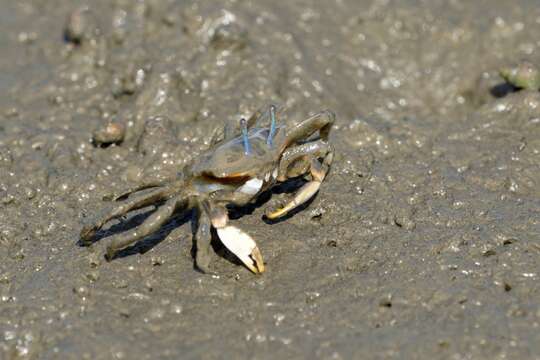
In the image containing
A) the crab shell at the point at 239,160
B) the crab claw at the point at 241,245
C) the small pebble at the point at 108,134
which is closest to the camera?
the crab claw at the point at 241,245

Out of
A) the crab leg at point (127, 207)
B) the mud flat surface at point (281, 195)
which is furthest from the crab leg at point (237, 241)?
the crab leg at point (127, 207)

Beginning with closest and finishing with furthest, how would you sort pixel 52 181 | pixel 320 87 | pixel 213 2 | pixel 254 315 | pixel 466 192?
pixel 254 315
pixel 466 192
pixel 52 181
pixel 320 87
pixel 213 2

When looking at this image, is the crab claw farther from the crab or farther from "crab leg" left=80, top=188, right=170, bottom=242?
"crab leg" left=80, top=188, right=170, bottom=242

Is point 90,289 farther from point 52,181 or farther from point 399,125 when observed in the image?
point 399,125

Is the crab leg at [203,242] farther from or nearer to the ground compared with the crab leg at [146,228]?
nearer to the ground

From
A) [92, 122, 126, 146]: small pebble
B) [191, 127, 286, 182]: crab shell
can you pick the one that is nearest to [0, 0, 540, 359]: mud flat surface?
[92, 122, 126, 146]: small pebble

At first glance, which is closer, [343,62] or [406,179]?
[406,179]

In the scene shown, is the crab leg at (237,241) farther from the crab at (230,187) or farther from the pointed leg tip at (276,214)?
the pointed leg tip at (276,214)

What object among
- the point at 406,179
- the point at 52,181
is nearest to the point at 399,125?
the point at 406,179
